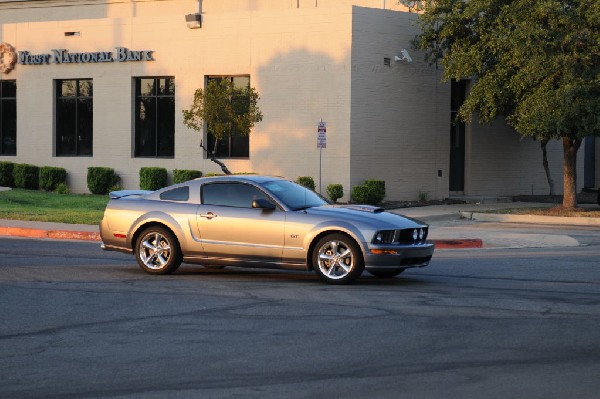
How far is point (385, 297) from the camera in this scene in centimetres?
1350

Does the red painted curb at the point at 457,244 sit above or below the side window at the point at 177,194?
below

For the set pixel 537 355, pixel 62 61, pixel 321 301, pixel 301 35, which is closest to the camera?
pixel 537 355

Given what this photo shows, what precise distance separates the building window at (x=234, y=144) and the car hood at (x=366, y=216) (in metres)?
20.8

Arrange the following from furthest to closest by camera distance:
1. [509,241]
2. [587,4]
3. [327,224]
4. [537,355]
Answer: [587,4], [509,241], [327,224], [537,355]

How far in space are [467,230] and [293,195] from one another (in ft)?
34.4

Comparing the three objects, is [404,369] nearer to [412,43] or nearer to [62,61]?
[412,43]

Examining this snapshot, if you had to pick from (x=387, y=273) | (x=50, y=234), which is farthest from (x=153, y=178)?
(x=387, y=273)

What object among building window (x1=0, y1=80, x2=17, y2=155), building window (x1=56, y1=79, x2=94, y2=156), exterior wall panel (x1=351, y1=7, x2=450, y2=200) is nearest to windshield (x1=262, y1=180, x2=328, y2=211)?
exterior wall panel (x1=351, y1=7, x2=450, y2=200)

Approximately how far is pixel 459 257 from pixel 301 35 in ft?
55.0

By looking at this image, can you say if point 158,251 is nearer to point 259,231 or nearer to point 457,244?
point 259,231

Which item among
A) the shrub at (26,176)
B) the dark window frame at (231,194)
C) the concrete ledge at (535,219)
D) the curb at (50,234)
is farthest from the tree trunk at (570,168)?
the dark window frame at (231,194)

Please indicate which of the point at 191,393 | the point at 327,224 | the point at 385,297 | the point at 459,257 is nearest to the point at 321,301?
the point at 385,297

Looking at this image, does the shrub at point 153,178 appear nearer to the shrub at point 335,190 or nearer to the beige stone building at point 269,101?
the beige stone building at point 269,101

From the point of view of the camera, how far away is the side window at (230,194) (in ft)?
51.0
